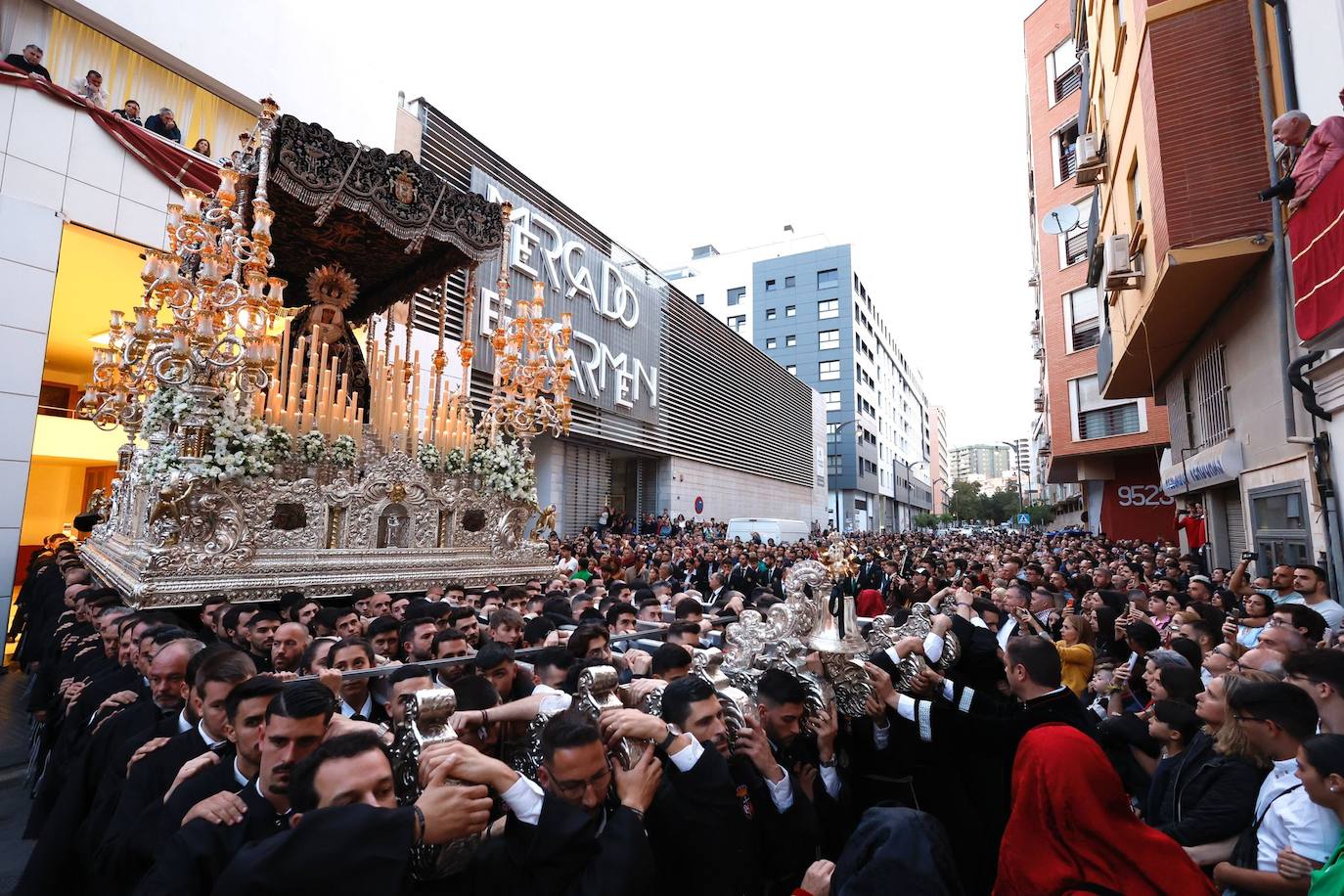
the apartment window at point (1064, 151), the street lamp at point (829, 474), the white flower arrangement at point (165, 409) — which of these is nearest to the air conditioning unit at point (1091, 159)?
the apartment window at point (1064, 151)

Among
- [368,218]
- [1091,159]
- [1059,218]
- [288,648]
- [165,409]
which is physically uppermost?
[1091,159]

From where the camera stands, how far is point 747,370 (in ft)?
112

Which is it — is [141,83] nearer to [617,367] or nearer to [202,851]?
[617,367]

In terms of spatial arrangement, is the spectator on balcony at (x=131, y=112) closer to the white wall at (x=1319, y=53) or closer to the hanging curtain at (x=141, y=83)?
the hanging curtain at (x=141, y=83)

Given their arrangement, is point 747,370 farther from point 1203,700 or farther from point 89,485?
point 1203,700

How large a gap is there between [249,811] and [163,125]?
47.4ft

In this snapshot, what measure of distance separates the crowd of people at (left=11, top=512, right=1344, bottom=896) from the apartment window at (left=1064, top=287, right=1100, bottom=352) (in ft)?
64.2

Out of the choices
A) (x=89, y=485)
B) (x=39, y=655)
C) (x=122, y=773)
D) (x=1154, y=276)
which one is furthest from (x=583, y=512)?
(x=122, y=773)

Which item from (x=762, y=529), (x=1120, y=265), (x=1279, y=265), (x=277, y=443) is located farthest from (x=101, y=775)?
(x=762, y=529)

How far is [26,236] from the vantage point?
30.6 ft

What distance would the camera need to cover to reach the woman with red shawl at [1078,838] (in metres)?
2.00

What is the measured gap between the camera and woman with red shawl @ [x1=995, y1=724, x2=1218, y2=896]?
2000 millimetres

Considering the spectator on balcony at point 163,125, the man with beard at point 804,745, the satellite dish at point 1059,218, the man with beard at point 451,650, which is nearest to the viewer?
the man with beard at point 804,745

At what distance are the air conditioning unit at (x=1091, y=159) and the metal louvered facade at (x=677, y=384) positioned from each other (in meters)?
14.2
